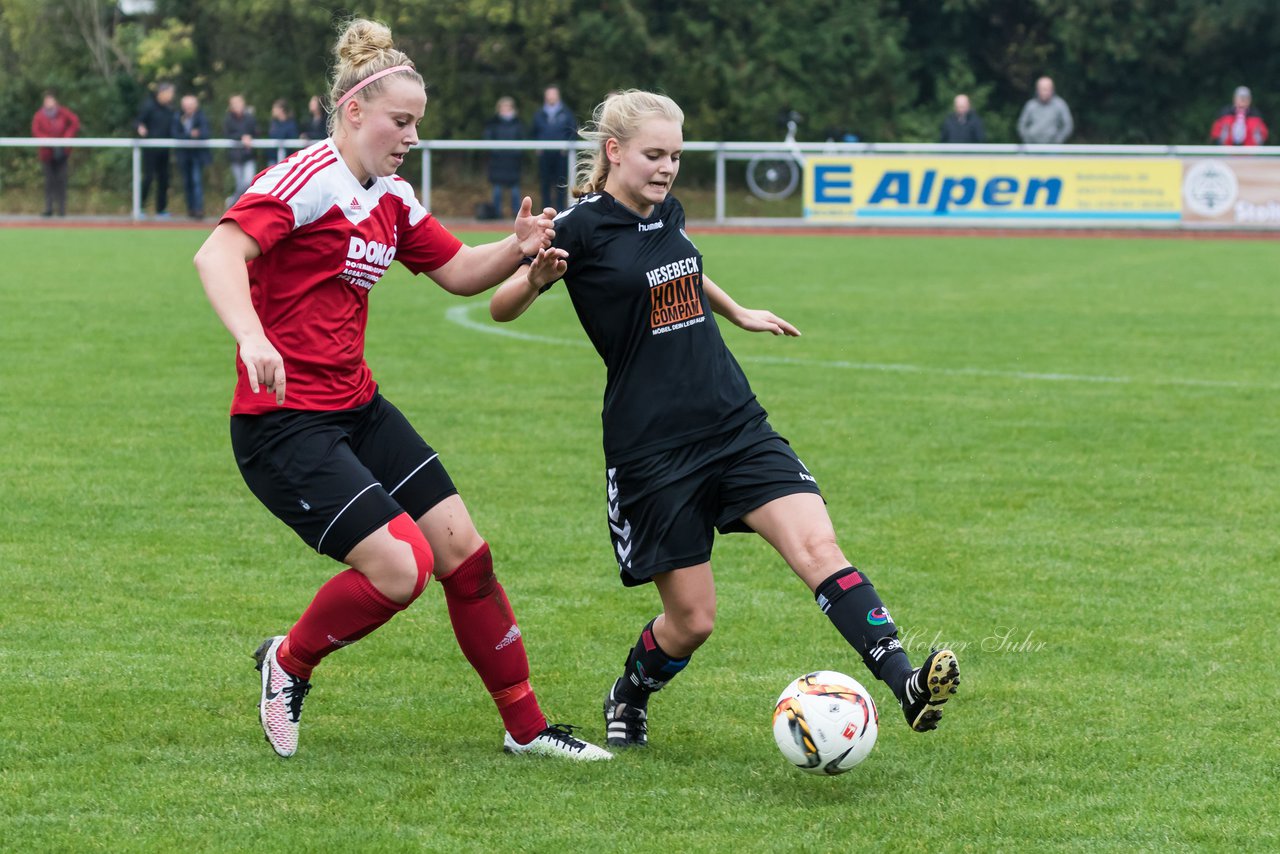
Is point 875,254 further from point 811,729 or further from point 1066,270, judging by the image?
point 811,729

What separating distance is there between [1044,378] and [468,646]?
800 centimetres

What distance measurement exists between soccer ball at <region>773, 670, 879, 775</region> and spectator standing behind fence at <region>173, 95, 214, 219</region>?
25.9 meters

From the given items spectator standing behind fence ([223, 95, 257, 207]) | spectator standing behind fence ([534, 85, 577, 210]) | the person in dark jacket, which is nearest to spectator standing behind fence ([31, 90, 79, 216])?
spectator standing behind fence ([223, 95, 257, 207])

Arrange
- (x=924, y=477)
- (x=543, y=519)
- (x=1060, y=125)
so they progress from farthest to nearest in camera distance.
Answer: (x=1060, y=125), (x=924, y=477), (x=543, y=519)

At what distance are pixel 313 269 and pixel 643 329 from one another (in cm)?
88

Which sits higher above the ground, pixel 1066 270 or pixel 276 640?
pixel 276 640

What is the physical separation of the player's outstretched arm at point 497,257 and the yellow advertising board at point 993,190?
72.2 ft

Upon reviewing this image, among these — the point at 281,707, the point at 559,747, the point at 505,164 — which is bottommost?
the point at 505,164

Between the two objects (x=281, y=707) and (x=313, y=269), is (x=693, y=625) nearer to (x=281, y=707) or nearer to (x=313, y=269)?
(x=281, y=707)

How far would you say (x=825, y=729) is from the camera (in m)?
4.46

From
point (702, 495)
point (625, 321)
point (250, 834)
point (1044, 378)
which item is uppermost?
point (625, 321)

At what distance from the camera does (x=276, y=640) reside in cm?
491

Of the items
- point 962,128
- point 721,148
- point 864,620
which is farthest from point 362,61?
point 962,128

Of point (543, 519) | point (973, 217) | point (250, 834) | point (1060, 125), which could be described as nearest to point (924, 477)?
point (543, 519)
